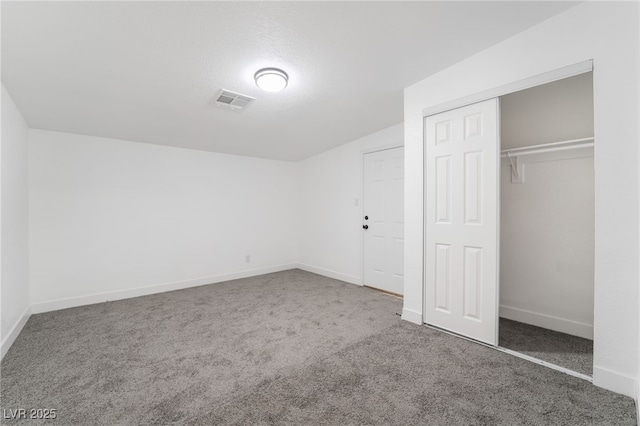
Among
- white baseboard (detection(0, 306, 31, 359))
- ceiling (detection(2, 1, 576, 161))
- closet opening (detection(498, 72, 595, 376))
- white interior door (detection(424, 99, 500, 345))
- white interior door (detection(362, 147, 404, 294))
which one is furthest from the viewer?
white interior door (detection(362, 147, 404, 294))

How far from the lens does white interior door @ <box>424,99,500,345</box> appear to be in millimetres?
2346

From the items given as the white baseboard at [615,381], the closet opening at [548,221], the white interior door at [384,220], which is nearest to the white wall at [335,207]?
the white interior door at [384,220]

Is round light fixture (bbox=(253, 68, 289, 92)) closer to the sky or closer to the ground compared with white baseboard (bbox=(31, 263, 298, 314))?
closer to the sky

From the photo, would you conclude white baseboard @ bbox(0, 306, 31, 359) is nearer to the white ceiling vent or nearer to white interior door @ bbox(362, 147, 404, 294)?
the white ceiling vent

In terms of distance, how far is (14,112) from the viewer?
262 cm

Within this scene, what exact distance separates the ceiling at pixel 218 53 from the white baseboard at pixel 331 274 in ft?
8.57

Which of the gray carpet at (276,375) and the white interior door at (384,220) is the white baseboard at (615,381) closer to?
the gray carpet at (276,375)

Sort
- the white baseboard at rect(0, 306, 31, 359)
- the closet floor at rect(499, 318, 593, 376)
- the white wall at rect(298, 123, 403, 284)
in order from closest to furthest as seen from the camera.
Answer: the closet floor at rect(499, 318, 593, 376) → the white baseboard at rect(0, 306, 31, 359) → the white wall at rect(298, 123, 403, 284)

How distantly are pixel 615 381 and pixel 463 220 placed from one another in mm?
1405

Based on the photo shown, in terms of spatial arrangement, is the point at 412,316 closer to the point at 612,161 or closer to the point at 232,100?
the point at 612,161

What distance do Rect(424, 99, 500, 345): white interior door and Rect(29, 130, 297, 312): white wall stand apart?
3.29 meters

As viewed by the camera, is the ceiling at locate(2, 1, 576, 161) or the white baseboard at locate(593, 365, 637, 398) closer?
the white baseboard at locate(593, 365, 637, 398)

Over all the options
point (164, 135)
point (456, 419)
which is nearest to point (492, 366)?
point (456, 419)

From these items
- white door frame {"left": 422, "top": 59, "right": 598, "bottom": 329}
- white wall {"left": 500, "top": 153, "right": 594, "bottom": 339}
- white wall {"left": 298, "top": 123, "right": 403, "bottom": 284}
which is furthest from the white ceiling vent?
white wall {"left": 500, "top": 153, "right": 594, "bottom": 339}
